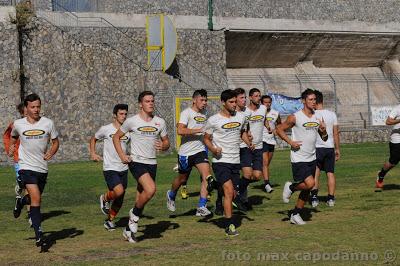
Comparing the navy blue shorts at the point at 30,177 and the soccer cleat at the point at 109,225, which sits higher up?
the navy blue shorts at the point at 30,177

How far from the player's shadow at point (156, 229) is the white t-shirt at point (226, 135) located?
1278mm

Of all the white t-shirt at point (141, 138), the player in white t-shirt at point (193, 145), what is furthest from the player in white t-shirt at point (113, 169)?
the player in white t-shirt at point (193, 145)

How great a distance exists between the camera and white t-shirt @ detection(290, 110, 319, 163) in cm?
1255

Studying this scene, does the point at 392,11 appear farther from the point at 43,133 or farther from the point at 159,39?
the point at 43,133

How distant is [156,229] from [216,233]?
1081 mm

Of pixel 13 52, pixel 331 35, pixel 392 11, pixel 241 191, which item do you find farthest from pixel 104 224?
pixel 392 11

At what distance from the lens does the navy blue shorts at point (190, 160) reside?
13992 millimetres

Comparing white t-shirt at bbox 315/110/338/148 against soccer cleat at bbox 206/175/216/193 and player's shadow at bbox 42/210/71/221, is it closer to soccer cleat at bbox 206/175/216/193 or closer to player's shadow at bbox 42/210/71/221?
soccer cleat at bbox 206/175/216/193

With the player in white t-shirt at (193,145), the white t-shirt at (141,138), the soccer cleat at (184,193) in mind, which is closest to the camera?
the white t-shirt at (141,138)

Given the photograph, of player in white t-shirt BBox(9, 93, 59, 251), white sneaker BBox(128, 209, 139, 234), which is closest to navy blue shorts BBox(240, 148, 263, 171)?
white sneaker BBox(128, 209, 139, 234)

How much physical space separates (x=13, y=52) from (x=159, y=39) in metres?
6.63

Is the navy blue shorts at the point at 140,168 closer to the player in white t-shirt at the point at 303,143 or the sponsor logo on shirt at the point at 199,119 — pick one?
the player in white t-shirt at the point at 303,143

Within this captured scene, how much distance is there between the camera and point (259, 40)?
141ft

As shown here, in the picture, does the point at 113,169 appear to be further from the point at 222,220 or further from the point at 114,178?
the point at 222,220
